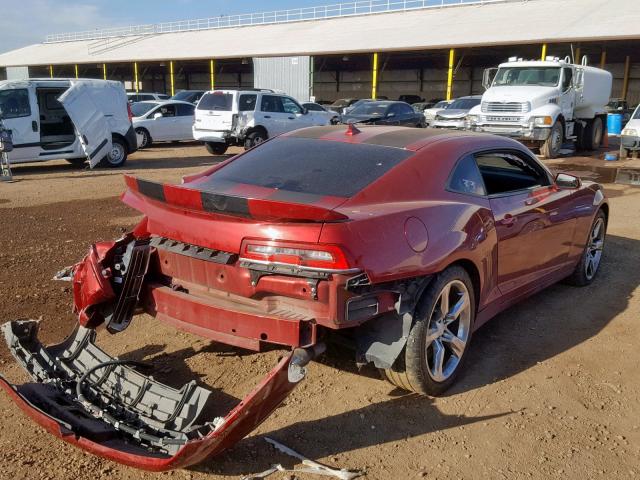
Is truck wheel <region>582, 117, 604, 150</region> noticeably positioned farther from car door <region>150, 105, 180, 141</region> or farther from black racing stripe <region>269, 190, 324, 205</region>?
black racing stripe <region>269, 190, 324, 205</region>

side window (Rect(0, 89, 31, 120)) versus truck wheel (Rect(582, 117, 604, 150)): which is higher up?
side window (Rect(0, 89, 31, 120))

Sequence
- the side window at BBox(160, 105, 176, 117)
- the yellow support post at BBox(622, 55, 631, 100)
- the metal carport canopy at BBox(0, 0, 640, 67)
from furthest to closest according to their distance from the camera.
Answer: the yellow support post at BBox(622, 55, 631, 100) → the metal carport canopy at BBox(0, 0, 640, 67) → the side window at BBox(160, 105, 176, 117)

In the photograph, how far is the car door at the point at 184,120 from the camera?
19.6 meters

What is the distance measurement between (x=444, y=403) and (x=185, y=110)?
17691 mm

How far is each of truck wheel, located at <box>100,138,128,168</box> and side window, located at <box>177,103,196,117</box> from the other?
563 centimetres

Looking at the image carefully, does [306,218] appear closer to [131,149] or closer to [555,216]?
[555,216]

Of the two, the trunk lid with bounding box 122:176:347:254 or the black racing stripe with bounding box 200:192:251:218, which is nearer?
the trunk lid with bounding box 122:176:347:254

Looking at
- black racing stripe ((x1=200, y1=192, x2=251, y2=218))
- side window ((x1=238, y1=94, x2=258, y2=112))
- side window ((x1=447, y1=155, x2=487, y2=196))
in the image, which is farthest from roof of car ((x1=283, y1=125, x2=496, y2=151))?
side window ((x1=238, y1=94, x2=258, y2=112))

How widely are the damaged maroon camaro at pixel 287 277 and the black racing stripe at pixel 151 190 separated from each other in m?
0.01

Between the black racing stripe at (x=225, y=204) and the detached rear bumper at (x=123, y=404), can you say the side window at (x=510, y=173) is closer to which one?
the black racing stripe at (x=225, y=204)

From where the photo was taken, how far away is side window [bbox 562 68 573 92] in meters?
17.4

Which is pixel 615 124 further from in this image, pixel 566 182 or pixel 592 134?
pixel 566 182

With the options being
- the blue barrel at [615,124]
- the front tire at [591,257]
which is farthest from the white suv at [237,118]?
the blue barrel at [615,124]

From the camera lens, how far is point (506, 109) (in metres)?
16.8
